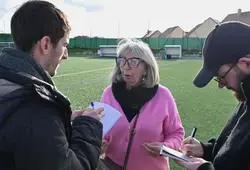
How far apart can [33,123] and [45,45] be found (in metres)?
0.48

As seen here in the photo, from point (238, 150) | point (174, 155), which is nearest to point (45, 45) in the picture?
point (174, 155)

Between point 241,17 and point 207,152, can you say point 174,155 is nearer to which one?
point 207,152

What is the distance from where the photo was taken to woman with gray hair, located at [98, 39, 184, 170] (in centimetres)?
300

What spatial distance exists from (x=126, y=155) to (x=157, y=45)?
4800cm

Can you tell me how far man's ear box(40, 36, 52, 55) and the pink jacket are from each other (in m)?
1.45

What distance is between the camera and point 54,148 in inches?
58.0

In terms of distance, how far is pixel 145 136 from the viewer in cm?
301

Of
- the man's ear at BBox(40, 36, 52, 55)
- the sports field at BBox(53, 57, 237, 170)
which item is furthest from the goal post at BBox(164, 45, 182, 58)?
the man's ear at BBox(40, 36, 52, 55)

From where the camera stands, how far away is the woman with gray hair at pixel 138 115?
9.84 feet

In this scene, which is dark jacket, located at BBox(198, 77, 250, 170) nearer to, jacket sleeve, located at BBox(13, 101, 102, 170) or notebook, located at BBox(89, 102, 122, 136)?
notebook, located at BBox(89, 102, 122, 136)

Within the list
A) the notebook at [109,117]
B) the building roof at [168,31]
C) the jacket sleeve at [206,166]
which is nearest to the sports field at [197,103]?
the notebook at [109,117]

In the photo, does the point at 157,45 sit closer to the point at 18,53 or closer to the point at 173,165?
the point at 173,165

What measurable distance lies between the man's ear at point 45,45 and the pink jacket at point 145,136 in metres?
1.45

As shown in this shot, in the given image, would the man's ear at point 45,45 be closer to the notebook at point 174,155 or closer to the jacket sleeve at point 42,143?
the jacket sleeve at point 42,143
